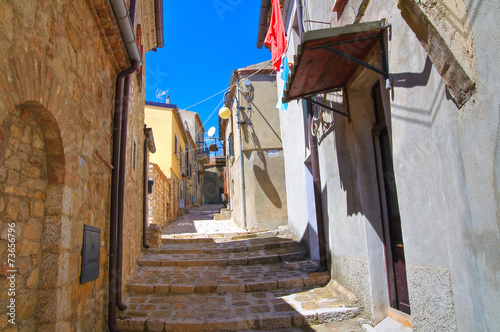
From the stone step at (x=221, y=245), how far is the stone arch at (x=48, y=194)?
193 inches

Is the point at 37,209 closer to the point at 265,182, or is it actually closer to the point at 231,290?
the point at 231,290

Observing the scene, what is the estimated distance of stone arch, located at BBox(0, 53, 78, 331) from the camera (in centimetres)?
255

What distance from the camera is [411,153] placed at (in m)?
3.04

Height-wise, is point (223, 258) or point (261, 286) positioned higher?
point (223, 258)

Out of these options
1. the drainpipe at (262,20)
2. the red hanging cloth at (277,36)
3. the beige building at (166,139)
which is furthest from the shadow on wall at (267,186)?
the beige building at (166,139)

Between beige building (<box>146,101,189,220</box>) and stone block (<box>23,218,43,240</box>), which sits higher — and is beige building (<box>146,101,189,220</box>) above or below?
above

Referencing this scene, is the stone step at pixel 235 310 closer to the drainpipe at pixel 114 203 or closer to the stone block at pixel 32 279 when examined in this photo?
the drainpipe at pixel 114 203

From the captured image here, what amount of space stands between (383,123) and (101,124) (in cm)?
345

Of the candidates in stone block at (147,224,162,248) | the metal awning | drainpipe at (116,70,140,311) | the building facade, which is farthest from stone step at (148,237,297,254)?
the metal awning

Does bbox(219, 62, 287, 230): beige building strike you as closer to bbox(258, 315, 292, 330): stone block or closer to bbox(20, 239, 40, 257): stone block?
bbox(258, 315, 292, 330): stone block

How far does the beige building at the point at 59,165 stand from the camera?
2.37m

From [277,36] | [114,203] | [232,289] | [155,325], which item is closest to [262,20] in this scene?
[277,36]

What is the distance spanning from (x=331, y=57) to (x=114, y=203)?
128 inches

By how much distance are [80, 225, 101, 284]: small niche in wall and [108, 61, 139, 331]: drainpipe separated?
1.70 feet
